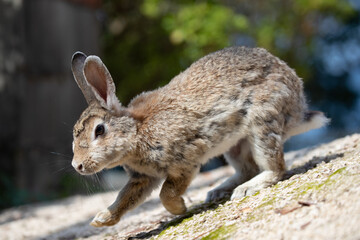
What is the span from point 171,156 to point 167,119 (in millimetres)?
350

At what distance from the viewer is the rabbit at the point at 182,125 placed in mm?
4500

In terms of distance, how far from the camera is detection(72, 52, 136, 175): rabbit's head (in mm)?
4336

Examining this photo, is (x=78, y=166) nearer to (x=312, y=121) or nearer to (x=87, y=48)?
(x=312, y=121)

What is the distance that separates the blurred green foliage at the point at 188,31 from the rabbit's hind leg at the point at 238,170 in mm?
5472

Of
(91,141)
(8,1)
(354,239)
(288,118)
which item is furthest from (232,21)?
(354,239)

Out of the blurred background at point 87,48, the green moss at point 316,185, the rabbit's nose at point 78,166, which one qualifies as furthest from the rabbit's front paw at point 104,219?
the blurred background at point 87,48

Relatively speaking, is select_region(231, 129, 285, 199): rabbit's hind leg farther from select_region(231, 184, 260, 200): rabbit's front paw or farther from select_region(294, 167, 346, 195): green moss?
select_region(294, 167, 346, 195): green moss

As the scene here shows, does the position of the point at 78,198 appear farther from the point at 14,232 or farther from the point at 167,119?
the point at 167,119

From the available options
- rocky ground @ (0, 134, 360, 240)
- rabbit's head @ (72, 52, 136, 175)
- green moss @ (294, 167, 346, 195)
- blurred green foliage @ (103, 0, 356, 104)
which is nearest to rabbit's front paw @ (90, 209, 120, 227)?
rocky ground @ (0, 134, 360, 240)

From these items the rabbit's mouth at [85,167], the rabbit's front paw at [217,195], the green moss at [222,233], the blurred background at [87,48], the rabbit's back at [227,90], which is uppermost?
the blurred background at [87,48]

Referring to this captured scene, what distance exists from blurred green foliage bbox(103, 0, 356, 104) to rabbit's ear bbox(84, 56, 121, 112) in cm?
602

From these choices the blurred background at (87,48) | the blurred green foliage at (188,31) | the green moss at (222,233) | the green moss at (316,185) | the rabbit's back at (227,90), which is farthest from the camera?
the blurred green foliage at (188,31)

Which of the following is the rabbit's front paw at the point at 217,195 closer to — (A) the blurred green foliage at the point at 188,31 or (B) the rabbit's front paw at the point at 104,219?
(B) the rabbit's front paw at the point at 104,219

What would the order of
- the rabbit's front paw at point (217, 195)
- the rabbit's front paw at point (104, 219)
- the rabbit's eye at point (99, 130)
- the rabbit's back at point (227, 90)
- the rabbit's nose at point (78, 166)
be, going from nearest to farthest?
the rabbit's nose at point (78, 166), the rabbit's eye at point (99, 130), the rabbit's front paw at point (104, 219), the rabbit's back at point (227, 90), the rabbit's front paw at point (217, 195)
